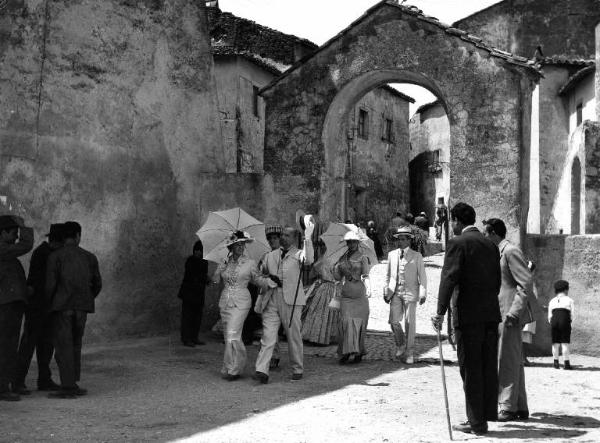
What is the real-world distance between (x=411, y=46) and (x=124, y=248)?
5.40m

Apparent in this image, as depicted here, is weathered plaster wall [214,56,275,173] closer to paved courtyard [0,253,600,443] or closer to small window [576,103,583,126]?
small window [576,103,583,126]

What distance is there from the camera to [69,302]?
8555mm

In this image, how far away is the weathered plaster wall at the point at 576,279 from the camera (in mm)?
11641

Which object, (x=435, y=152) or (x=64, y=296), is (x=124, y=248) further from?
(x=435, y=152)

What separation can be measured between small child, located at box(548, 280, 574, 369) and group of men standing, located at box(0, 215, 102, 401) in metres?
5.87

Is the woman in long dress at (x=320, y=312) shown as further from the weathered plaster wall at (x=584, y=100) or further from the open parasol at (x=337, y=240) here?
the weathered plaster wall at (x=584, y=100)

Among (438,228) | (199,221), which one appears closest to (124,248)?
(199,221)

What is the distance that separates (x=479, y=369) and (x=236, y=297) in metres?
3.62

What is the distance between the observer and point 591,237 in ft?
38.3

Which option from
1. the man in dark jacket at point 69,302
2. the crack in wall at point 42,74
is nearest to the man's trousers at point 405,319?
the man in dark jacket at point 69,302

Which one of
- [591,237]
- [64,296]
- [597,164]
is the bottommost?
[64,296]

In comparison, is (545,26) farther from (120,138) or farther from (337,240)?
(120,138)

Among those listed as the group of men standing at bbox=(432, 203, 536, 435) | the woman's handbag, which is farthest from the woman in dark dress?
the group of men standing at bbox=(432, 203, 536, 435)

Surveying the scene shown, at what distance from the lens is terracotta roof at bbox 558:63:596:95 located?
2720 cm
